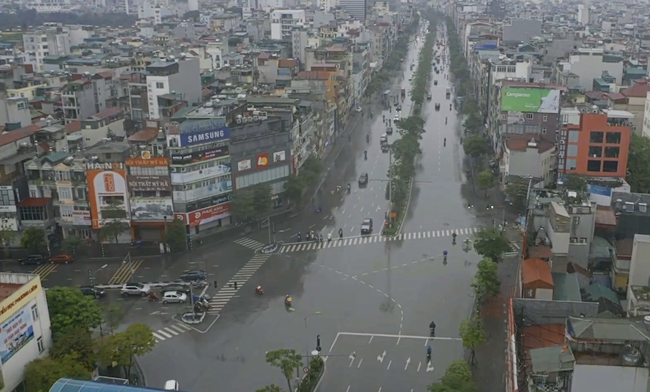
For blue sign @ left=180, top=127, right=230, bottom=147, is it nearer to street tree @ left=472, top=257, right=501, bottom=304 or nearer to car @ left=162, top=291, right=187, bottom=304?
car @ left=162, top=291, right=187, bottom=304

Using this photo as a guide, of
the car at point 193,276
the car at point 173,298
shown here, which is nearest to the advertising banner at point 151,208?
the car at point 193,276

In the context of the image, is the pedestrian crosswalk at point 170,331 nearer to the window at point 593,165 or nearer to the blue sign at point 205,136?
the blue sign at point 205,136

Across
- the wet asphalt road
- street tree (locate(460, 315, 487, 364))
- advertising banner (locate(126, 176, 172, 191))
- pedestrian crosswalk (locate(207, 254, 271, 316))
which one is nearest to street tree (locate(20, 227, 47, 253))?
advertising banner (locate(126, 176, 172, 191))

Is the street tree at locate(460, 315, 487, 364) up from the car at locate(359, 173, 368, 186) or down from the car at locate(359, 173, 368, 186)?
up

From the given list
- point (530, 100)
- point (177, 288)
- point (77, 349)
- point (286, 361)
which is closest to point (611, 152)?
point (530, 100)

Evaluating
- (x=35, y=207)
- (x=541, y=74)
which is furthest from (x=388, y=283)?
(x=541, y=74)

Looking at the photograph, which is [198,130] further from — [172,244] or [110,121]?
[110,121]
